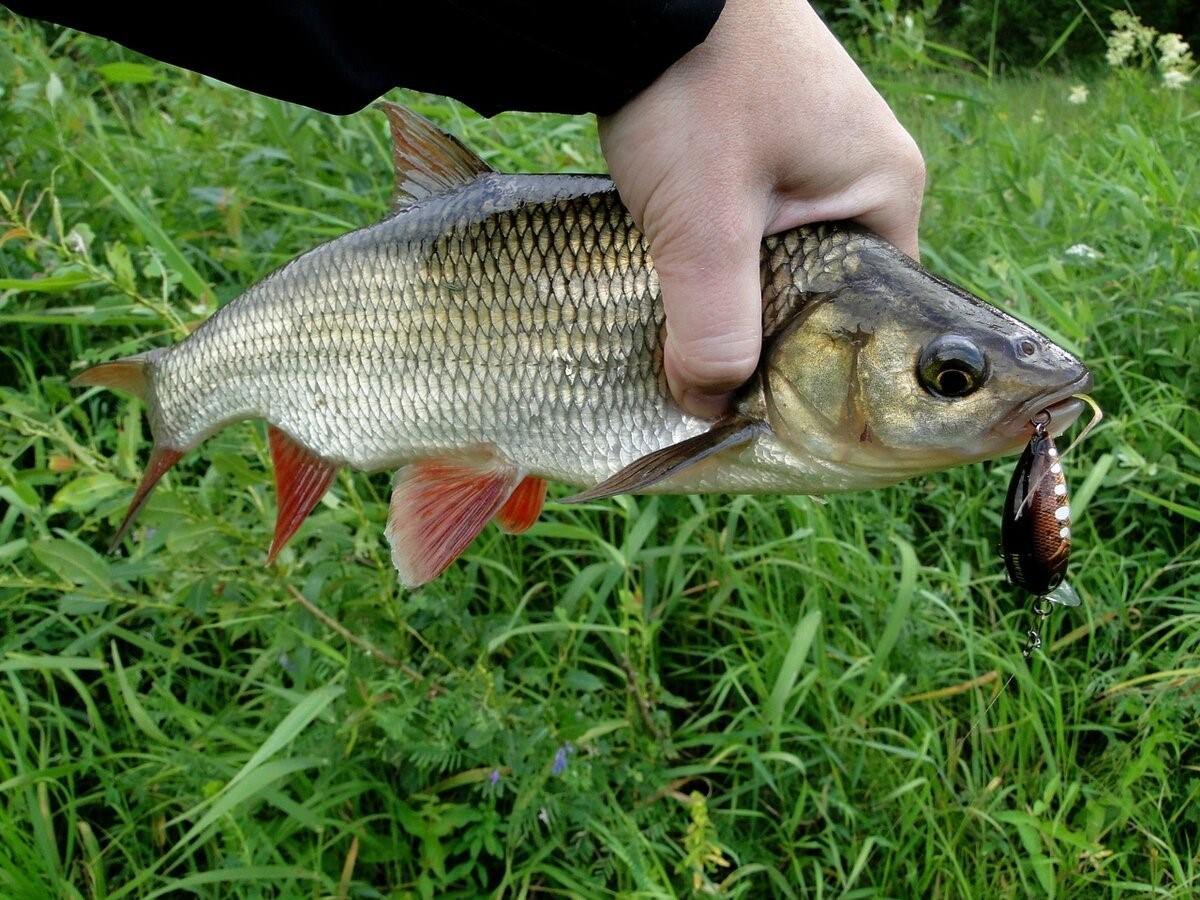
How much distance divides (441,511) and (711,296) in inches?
23.7

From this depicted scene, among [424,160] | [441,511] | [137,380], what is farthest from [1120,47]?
[137,380]

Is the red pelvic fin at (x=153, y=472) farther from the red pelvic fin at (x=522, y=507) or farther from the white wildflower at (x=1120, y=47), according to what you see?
the white wildflower at (x=1120, y=47)

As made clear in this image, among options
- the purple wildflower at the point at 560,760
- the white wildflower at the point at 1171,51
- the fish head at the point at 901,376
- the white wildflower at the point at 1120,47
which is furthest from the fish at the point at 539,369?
the white wildflower at the point at 1120,47

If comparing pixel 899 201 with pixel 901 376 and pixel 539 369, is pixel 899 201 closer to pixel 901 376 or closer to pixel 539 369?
pixel 901 376

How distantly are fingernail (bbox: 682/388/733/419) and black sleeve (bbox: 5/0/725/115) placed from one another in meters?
0.39

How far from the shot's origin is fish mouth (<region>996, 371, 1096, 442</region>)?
4.29 feet

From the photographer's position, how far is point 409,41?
1262mm

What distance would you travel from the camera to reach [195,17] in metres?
1.23

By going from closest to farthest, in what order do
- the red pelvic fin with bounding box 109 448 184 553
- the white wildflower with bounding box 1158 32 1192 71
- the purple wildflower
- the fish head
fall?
the fish head, the red pelvic fin with bounding box 109 448 184 553, the purple wildflower, the white wildflower with bounding box 1158 32 1192 71

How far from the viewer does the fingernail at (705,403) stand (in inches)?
57.4

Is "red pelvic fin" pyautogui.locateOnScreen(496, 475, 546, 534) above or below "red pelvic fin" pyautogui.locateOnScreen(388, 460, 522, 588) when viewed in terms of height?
below

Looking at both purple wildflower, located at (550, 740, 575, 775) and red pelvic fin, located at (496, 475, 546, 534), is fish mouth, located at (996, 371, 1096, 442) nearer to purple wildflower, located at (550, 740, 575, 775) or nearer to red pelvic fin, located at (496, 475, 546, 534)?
red pelvic fin, located at (496, 475, 546, 534)

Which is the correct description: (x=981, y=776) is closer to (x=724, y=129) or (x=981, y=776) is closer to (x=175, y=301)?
(x=724, y=129)

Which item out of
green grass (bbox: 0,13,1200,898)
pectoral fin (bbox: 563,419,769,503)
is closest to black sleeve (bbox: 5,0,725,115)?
pectoral fin (bbox: 563,419,769,503)
